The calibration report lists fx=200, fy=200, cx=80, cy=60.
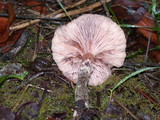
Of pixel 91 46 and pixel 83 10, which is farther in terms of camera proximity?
pixel 83 10

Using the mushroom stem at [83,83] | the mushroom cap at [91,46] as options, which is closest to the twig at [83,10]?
the mushroom cap at [91,46]

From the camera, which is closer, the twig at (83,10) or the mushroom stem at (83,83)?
the mushroom stem at (83,83)

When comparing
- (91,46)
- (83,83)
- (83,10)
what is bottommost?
(83,83)

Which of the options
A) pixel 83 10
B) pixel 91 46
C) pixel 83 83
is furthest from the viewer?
pixel 83 10

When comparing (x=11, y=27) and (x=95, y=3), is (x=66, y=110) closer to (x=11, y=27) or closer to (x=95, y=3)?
(x=11, y=27)

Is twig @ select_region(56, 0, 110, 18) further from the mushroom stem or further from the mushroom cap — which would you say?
the mushroom stem

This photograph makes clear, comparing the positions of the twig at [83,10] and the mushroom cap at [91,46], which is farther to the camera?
the twig at [83,10]

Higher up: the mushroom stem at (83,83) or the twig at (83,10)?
the twig at (83,10)

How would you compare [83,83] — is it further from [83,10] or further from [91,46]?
[83,10]

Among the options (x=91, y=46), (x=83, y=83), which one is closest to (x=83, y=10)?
(x=91, y=46)

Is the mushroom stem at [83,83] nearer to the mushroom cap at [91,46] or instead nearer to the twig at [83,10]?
the mushroom cap at [91,46]
